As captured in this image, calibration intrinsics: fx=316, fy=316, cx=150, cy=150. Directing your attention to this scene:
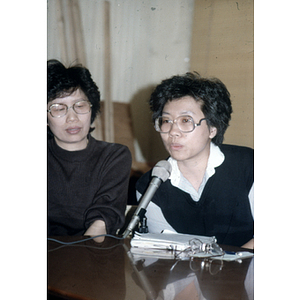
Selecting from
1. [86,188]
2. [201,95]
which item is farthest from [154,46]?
[86,188]

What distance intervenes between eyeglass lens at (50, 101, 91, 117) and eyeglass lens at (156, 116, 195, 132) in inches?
11.6

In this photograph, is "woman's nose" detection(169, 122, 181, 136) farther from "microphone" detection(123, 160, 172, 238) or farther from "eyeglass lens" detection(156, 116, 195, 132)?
"microphone" detection(123, 160, 172, 238)

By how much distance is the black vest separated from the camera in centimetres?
123

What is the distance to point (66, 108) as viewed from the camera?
4.12 ft

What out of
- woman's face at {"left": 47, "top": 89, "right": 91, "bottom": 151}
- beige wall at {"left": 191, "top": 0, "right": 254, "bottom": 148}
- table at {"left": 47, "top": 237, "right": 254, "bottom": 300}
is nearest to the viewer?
table at {"left": 47, "top": 237, "right": 254, "bottom": 300}

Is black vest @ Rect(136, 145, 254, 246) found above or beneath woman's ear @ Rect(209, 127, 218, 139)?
Result: beneath

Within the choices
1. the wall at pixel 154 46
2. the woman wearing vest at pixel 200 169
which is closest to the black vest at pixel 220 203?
the woman wearing vest at pixel 200 169

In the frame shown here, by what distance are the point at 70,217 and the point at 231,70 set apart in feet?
2.81

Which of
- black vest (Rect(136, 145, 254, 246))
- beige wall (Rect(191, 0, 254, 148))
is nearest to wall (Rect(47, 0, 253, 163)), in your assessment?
beige wall (Rect(191, 0, 254, 148))

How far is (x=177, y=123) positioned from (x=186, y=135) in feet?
0.19

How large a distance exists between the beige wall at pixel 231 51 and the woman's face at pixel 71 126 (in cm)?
48

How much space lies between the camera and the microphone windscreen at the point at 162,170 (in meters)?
1.22

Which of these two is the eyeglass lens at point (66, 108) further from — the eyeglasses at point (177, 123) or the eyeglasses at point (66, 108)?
the eyeglasses at point (177, 123)

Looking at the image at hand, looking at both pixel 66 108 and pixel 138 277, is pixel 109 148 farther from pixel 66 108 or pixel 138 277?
pixel 138 277
